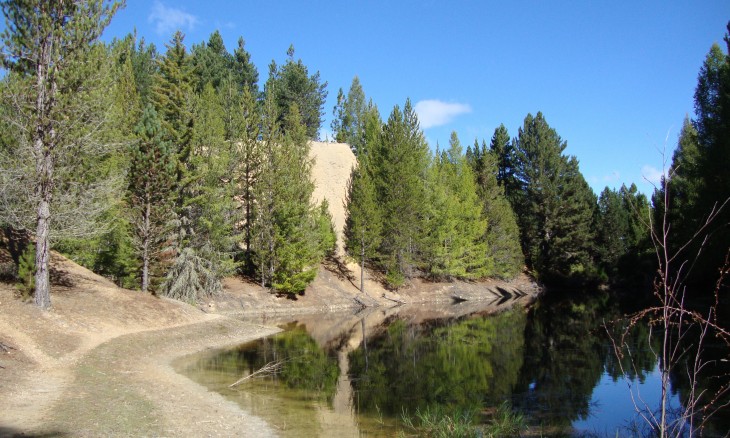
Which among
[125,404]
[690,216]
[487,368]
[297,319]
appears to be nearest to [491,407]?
[487,368]

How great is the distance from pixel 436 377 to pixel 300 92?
67508 mm

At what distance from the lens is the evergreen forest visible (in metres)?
20.2

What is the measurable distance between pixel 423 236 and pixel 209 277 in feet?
85.4

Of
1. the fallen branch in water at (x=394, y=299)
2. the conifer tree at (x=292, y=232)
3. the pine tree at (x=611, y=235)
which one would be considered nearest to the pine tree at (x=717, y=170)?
the fallen branch in water at (x=394, y=299)

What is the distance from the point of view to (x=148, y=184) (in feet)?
94.8

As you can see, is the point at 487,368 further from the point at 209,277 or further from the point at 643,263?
the point at 643,263

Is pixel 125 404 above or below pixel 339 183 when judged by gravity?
below

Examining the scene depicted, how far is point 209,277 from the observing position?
36.6 metres

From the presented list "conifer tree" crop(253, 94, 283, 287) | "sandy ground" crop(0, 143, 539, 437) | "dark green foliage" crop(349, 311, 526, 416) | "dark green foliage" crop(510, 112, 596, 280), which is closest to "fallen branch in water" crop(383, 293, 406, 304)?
"conifer tree" crop(253, 94, 283, 287)

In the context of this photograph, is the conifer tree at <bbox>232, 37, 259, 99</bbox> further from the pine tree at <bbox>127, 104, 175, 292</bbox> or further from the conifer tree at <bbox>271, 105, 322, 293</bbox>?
the pine tree at <bbox>127, 104, 175, 292</bbox>

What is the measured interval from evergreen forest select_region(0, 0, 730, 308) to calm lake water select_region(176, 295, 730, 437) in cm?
555

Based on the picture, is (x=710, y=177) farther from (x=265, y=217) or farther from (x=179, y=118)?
(x=179, y=118)

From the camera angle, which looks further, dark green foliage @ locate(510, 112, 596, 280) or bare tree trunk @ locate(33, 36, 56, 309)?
dark green foliage @ locate(510, 112, 596, 280)

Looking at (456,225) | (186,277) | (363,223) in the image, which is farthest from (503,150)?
(186,277)
